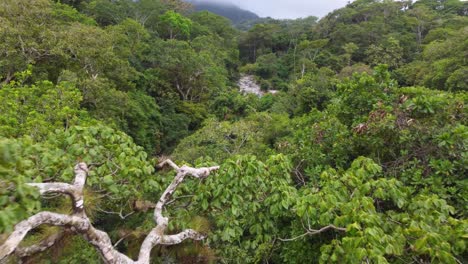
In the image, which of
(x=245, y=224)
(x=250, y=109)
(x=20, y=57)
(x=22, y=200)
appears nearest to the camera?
(x=22, y=200)

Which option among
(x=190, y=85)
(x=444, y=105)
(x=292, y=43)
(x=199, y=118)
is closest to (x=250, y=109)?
(x=199, y=118)

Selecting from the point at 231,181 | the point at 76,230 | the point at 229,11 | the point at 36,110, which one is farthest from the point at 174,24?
the point at 229,11

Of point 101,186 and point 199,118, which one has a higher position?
point 101,186

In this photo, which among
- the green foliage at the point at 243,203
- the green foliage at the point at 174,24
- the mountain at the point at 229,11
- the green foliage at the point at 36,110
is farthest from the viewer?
the mountain at the point at 229,11

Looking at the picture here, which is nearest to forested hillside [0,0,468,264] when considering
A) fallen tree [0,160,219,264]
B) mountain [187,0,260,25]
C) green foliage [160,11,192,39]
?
fallen tree [0,160,219,264]

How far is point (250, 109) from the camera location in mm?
20953

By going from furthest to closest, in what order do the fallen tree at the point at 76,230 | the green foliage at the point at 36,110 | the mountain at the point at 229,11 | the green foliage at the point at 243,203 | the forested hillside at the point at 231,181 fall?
the mountain at the point at 229,11 < the green foliage at the point at 36,110 < the green foliage at the point at 243,203 < the forested hillside at the point at 231,181 < the fallen tree at the point at 76,230

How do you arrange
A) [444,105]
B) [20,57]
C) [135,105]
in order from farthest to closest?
[135,105] < [20,57] < [444,105]

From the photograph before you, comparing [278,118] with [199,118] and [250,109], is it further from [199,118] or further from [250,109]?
[199,118]

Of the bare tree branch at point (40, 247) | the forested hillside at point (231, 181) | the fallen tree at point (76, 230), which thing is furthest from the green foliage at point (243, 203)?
the bare tree branch at point (40, 247)

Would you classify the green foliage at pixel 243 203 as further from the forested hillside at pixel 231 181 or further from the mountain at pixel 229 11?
the mountain at pixel 229 11

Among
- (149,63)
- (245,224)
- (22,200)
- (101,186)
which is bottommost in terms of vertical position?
(149,63)

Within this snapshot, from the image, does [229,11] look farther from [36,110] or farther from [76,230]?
[76,230]

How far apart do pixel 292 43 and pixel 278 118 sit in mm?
33121
